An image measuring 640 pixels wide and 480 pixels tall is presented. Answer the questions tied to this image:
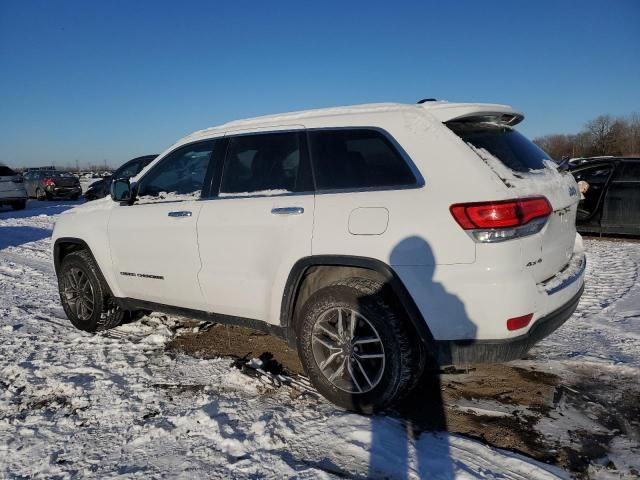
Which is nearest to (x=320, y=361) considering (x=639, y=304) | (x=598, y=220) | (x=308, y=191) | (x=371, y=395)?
(x=371, y=395)

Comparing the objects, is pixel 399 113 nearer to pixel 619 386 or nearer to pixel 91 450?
pixel 619 386

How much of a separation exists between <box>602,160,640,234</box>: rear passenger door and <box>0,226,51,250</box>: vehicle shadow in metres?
11.6

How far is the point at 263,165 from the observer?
3479 mm

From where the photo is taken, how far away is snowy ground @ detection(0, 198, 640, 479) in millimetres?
2473

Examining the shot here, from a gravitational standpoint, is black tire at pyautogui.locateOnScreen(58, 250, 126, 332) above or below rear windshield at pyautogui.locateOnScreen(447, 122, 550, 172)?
below

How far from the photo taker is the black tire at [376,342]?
2.83 m

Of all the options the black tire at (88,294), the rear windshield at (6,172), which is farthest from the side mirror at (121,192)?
the rear windshield at (6,172)

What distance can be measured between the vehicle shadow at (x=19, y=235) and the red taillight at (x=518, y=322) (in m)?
10.1

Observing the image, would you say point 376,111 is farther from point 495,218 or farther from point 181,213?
point 181,213

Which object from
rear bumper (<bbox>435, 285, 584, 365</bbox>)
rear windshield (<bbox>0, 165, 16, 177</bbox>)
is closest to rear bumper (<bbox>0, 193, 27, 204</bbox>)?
rear windshield (<bbox>0, 165, 16, 177</bbox>)

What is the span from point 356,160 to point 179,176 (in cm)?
174

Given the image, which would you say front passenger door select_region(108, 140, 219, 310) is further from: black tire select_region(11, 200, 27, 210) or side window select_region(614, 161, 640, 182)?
black tire select_region(11, 200, 27, 210)

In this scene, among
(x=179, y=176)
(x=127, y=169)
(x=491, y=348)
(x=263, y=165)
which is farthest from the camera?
(x=127, y=169)

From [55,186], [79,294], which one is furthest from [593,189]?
[55,186]
